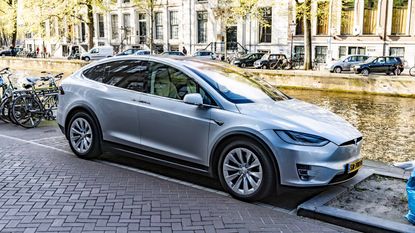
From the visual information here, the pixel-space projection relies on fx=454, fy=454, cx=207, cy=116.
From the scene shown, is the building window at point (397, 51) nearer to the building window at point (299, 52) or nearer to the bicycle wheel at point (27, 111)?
the building window at point (299, 52)

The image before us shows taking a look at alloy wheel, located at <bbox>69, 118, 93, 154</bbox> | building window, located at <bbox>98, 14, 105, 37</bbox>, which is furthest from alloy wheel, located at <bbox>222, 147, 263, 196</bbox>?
building window, located at <bbox>98, 14, 105, 37</bbox>

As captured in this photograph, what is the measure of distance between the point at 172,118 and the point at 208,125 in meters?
0.57

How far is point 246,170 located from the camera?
525 cm

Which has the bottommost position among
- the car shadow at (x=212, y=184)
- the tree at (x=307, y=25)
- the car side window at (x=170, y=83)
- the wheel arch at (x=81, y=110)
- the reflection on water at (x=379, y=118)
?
the reflection on water at (x=379, y=118)

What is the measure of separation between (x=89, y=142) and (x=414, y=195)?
180 inches

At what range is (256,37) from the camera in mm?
43062

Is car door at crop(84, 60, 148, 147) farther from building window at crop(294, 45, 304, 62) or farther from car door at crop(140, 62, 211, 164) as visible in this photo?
building window at crop(294, 45, 304, 62)

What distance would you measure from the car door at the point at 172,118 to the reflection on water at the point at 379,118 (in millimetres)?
4408

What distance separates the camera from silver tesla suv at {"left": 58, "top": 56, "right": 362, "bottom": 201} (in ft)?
16.4

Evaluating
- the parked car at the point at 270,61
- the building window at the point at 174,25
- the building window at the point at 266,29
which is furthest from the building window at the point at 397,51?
the building window at the point at 174,25

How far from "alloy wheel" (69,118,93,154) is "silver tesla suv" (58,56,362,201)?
15 millimetres

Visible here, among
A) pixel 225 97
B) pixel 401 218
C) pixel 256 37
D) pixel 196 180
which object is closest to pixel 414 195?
pixel 401 218

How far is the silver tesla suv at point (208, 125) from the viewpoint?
5.01 meters

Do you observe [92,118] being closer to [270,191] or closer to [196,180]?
[196,180]
